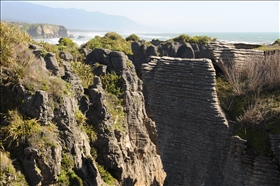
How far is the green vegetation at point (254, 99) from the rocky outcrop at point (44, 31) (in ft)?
364

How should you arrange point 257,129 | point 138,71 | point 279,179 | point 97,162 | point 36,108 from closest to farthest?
point 279,179 → point 257,129 → point 36,108 → point 97,162 → point 138,71

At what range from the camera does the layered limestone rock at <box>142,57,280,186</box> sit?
8.13 m

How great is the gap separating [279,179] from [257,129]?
4.65ft

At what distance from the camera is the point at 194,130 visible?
→ 28.6 feet

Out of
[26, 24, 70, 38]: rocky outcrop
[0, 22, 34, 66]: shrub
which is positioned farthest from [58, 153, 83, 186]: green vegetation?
[26, 24, 70, 38]: rocky outcrop

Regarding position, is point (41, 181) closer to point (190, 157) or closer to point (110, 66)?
point (190, 157)

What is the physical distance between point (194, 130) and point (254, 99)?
2.13 meters

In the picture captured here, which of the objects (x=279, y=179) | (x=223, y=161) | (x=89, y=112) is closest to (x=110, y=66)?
(x=89, y=112)

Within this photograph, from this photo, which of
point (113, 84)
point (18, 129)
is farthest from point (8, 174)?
point (113, 84)

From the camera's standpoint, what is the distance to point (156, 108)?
932 centimetres

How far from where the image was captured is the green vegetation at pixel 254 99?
792 cm

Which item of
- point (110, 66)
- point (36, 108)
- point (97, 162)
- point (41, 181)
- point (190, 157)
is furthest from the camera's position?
point (110, 66)

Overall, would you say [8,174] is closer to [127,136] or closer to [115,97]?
[127,136]

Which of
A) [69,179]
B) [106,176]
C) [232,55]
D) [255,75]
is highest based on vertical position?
[232,55]
